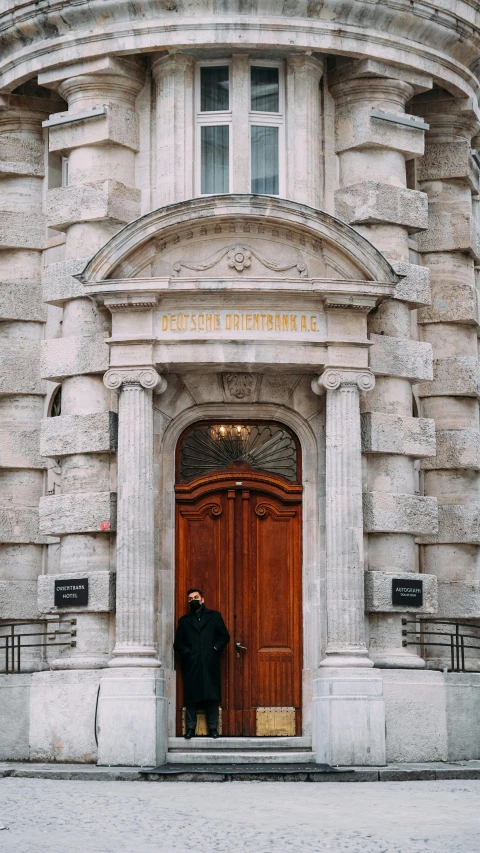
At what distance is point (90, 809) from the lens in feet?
58.5

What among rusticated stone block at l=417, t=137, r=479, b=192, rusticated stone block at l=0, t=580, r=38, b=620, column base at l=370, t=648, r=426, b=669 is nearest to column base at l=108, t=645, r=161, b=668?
rusticated stone block at l=0, t=580, r=38, b=620

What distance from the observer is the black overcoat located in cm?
2381

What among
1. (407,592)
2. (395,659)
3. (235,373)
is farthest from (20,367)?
(395,659)

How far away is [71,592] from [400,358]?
18.2ft

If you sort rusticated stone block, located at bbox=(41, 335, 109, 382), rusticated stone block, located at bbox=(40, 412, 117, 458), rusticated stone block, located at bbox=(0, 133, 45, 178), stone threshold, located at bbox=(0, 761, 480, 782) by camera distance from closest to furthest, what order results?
1. stone threshold, located at bbox=(0, 761, 480, 782)
2. rusticated stone block, located at bbox=(40, 412, 117, 458)
3. rusticated stone block, located at bbox=(41, 335, 109, 382)
4. rusticated stone block, located at bbox=(0, 133, 45, 178)

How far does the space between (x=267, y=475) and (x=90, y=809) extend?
7.78 m

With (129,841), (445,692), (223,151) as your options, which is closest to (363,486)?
(445,692)

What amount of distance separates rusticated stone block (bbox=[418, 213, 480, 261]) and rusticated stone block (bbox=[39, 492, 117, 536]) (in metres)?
6.34

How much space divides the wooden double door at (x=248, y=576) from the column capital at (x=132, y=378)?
1.73 metres

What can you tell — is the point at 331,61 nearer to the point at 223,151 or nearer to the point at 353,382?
the point at 223,151

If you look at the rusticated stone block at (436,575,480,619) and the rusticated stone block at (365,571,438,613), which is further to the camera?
the rusticated stone block at (436,575,480,619)

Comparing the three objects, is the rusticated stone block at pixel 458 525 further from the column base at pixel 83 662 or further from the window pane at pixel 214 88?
the window pane at pixel 214 88

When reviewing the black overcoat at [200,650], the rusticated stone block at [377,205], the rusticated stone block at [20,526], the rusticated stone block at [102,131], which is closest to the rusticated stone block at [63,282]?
the rusticated stone block at [102,131]

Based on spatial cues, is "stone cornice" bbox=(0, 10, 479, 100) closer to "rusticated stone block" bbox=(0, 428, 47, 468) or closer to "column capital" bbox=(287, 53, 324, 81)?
"column capital" bbox=(287, 53, 324, 81)
